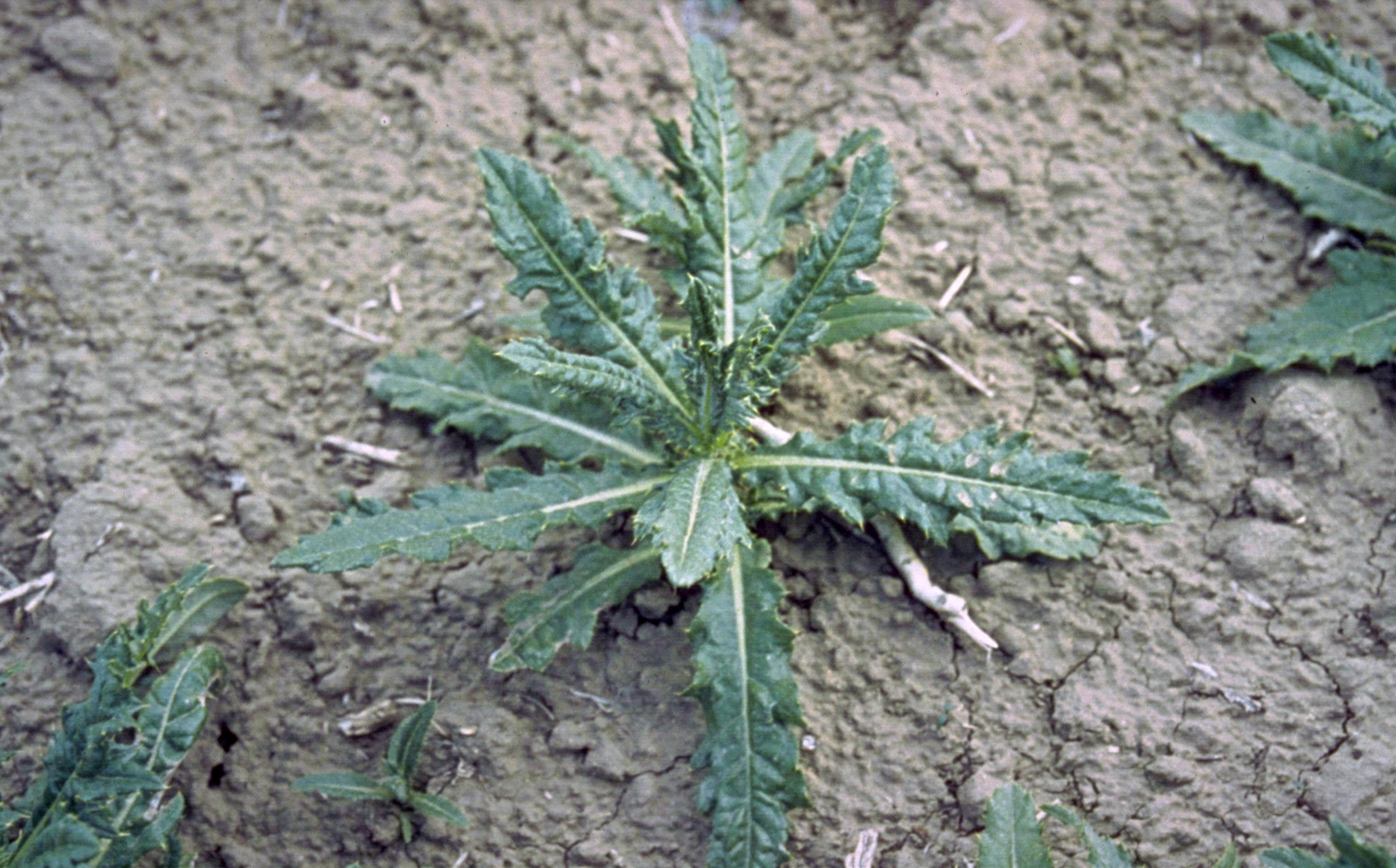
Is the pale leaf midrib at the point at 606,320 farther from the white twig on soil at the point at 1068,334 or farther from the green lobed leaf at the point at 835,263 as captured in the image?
the white twig on soil at the point at 1068,334

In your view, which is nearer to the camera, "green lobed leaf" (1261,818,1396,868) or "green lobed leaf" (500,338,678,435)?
"green lobed leaf" (1261,818,1396,868)

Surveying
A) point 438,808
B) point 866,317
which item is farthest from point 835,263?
point 438,808

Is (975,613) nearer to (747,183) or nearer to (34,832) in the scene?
(747,183)

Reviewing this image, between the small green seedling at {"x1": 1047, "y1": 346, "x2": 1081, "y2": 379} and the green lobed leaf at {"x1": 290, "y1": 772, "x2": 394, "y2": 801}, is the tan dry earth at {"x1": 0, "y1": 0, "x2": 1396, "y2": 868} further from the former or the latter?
the green lobed leaf at {"x1": 290, "y1": 772, "x2": 394, "y2": 801}

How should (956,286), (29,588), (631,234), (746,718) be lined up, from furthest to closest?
1. (631,234)
2. (956,286)
3. (29,588)
4. (746,718)

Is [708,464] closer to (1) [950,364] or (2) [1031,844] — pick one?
(1) [950,364]

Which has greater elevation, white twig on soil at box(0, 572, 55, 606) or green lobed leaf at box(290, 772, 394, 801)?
green lobed leaf at box(290, 772, 394, 801)

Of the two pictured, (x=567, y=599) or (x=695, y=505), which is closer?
(x=695, y=505)

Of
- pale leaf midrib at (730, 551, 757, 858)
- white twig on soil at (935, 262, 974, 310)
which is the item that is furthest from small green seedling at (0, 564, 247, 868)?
white twig on soil at (935, 262, 974, 310)
